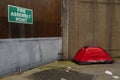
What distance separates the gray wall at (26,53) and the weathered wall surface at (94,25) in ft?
3.05

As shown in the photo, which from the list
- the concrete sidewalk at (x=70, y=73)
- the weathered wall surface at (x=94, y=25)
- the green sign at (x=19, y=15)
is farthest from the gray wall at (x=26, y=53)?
the weathered wall surface at (x=94, y=25)

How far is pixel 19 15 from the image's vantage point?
9.92m

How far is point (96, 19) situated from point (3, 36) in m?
6.30

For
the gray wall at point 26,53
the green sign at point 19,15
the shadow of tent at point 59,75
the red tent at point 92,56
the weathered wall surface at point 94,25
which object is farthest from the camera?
the weathered wall surface at point 94,25

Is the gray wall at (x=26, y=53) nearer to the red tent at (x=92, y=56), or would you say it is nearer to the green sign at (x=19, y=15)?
the green sign at (x=19, y=15)

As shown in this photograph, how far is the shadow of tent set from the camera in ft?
29.8

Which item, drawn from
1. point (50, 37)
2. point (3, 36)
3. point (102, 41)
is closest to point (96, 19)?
point (102, 41)

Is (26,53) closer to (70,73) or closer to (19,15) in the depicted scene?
(19,15)

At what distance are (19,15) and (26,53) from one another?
1477 mm

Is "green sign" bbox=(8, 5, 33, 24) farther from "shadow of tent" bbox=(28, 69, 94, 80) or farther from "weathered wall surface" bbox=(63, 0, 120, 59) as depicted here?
"weathered wall surface" bbox=(63, 0, 120, 59)

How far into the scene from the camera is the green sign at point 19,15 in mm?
9453

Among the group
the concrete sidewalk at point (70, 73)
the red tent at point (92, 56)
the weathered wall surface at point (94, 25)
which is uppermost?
the weathered wall surface at point (94, 25)

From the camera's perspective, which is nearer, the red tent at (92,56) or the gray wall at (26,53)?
the gray wall at (26,53)

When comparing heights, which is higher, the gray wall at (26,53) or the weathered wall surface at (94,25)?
the weathered wall surface at (94,25)
